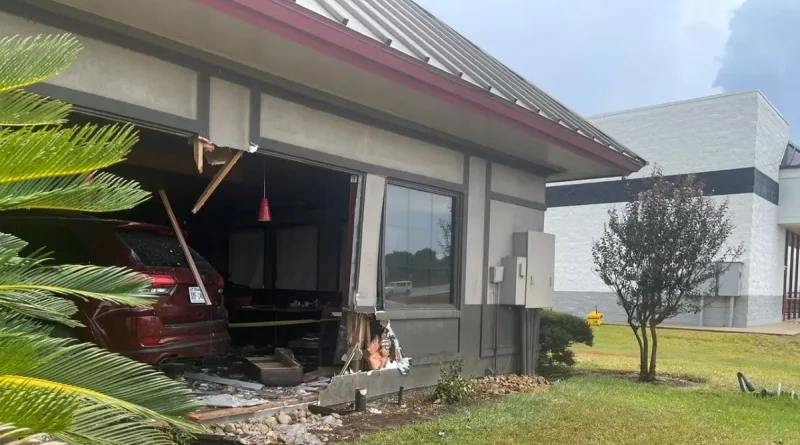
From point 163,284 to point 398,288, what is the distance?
2.73 meters

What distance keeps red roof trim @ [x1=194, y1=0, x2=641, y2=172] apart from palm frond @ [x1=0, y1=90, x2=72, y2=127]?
179cm

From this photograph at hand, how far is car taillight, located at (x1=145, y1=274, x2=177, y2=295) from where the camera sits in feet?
20.3

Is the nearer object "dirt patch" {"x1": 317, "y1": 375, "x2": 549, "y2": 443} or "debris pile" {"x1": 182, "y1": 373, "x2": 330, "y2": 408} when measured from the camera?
"dirt patch" {"x1": 317, "y1": 375, "x2": 549, "y2": 443}

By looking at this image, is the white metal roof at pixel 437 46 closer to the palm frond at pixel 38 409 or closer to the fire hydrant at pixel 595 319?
the palm frond at pixel 38 409

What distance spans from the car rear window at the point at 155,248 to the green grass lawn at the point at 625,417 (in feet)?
9.18

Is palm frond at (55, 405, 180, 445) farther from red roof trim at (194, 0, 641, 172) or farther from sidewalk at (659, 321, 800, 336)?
sidewalk at (659, 321, 800, 336)

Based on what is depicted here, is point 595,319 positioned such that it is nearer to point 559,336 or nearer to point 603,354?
point 603,354

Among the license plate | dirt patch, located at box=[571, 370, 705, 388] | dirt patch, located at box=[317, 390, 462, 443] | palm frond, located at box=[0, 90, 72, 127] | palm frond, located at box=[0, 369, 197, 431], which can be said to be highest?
palm frond, located at box=[0, 90, 72, 127]

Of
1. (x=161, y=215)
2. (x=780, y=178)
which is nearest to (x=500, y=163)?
(x=161, y=215)

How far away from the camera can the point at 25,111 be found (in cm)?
285

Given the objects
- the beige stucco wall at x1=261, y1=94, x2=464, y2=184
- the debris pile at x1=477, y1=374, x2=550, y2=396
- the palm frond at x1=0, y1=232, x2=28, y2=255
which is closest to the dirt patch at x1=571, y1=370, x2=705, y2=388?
the debris pile at x1=477, y1=374, x2=550, y2=396

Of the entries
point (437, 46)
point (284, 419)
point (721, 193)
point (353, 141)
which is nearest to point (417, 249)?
point (353, 141)

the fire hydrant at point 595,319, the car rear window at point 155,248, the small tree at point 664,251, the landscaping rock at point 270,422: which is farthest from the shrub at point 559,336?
the fire hydrant at point 595,319

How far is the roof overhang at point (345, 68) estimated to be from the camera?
4.78m
